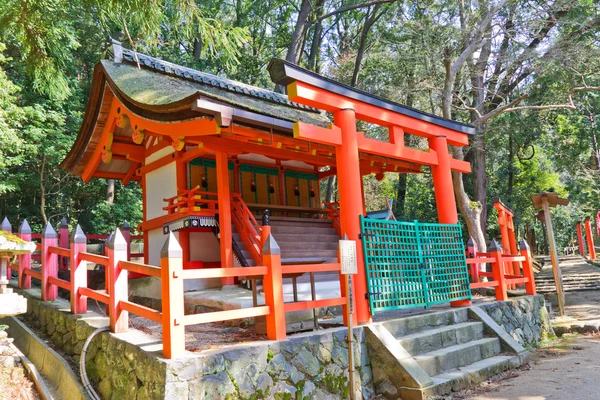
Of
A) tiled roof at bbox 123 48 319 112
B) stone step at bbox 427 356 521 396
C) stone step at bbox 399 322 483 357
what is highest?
tiled roof at bbox 123 48 319 112

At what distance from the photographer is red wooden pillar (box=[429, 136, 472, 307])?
731cm

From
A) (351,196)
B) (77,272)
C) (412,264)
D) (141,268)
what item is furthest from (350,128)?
(77,272)

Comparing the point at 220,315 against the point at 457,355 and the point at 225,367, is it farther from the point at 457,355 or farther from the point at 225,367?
the point at 457,355

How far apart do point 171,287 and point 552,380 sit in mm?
4926

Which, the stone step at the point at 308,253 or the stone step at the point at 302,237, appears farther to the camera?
the stone step at the point at 302,237

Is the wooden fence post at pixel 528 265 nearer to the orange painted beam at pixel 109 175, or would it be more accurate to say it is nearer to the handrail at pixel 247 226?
the handrail at pixel 247 226

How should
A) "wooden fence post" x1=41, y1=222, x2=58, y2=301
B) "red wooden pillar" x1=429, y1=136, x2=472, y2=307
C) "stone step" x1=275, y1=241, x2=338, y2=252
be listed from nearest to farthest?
"wooden fence post" x1=41, y1=222, x2=58, y2=301, "red wooden pillar" x1=429, y1=136, x2=472, y2=307, "stone step" x1=275, y1=241, x2=338, y2=252

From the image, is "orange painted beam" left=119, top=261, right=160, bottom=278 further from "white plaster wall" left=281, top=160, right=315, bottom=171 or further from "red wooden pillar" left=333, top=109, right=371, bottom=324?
"white plaster wall" left=281, top=160, right=315, bottom=171

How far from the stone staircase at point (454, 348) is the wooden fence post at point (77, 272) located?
4.02 m

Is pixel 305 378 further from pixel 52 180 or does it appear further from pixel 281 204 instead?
pixel 52 180

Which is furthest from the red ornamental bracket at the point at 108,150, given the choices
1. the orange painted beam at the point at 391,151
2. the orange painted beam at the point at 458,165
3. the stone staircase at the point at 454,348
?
the orange painted beam at the point at 458,165

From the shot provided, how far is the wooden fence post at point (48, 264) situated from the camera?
655 cm

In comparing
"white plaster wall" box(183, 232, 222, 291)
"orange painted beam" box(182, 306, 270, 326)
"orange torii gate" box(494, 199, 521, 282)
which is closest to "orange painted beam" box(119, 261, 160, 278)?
"orange painted beam" box(182, 306, 270, 326)

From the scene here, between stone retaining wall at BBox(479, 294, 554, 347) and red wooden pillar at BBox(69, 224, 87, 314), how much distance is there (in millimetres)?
6157
